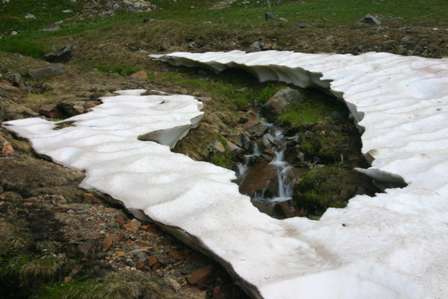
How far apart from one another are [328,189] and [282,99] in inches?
211

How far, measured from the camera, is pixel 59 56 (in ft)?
61.4

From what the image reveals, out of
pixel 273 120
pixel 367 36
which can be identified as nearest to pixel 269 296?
pixel 273 120

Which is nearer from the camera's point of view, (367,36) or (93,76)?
(93,76)

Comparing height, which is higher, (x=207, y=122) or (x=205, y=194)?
(x=205, y=194)

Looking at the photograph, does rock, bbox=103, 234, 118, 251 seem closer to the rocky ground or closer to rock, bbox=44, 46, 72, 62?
the rocky ground

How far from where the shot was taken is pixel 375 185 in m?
6.86

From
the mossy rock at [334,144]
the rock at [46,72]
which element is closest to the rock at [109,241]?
the mossy rock at [334,144]

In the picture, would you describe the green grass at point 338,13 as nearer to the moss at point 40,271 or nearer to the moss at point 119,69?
the moss at point 119,69

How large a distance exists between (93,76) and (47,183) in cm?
859

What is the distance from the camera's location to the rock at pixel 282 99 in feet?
39.1

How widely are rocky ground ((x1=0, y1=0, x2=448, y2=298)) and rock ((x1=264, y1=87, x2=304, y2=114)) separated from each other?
1.8 inches

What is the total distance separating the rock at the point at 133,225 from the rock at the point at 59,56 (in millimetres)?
14641

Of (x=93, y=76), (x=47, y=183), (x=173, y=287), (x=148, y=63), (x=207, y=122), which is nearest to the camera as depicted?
(x=173, y=287)

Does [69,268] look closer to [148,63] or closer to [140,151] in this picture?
[140,151]
